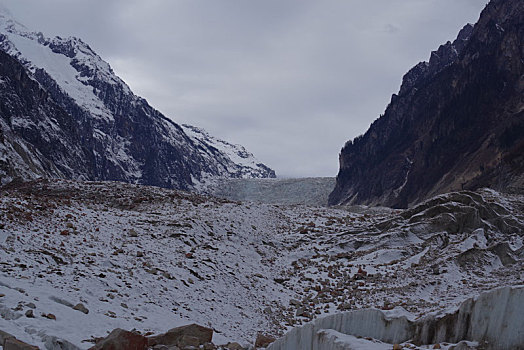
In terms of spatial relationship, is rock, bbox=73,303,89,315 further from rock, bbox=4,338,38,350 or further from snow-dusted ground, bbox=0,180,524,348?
rock, bbox=4,338,38,350

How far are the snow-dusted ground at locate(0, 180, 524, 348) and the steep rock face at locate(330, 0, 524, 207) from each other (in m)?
18.7

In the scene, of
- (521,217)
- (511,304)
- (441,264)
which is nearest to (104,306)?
(511,304)

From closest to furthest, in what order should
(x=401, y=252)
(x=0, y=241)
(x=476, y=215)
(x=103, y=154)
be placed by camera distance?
1. (x=0, y=241)
2. (x=401, y=252)
3. (x=476, y=215)
4. (x=103, y=154)

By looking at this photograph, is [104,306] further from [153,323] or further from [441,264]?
Result: [441,264]

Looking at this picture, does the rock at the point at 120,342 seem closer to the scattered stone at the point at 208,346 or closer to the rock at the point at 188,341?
the rock at the point at 188,341

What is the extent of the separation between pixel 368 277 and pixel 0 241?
1441cm

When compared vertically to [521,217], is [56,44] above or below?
above

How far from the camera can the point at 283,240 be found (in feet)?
89.9

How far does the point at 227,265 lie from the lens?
19.2m

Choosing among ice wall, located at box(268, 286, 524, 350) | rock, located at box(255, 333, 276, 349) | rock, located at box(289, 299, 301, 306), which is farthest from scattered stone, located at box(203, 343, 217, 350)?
rock, located at box(289, 299, 301, 306)

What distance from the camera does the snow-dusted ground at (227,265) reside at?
11.1 metres

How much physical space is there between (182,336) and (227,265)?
949 cm

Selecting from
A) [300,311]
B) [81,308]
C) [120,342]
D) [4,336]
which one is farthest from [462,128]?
[4,336]

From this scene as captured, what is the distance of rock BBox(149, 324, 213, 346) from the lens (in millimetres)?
9625
